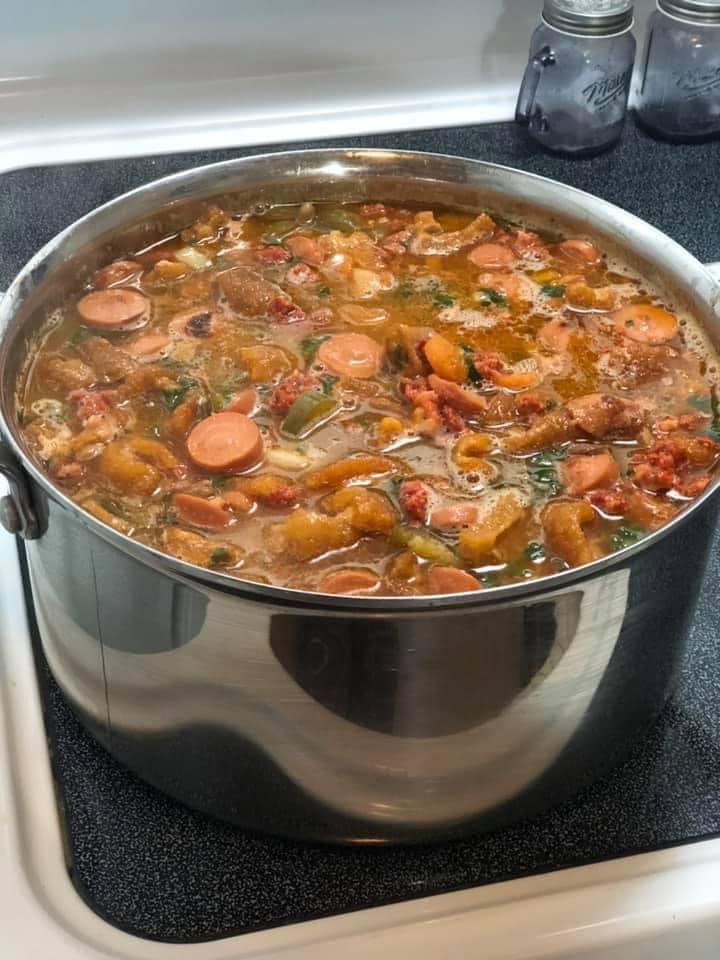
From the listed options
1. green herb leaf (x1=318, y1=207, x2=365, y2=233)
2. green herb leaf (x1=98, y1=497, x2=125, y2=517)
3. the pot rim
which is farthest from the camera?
green herb leaf (x1=318, y1=207, x2=365, y2=233)

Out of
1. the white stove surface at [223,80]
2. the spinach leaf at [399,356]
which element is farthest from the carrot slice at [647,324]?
the white stove surface at [223,80]

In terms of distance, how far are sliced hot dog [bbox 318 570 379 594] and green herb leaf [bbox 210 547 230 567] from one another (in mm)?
79

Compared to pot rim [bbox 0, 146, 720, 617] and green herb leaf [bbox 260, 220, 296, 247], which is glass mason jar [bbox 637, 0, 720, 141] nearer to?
green herb leaf [bbox 260, 220, 296, 247]

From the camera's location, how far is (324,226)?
131 cm

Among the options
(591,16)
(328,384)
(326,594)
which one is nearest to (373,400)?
(328,384)

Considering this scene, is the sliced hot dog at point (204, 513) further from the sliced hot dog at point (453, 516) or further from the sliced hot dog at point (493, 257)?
the sliced hot dog at point (493, 257)

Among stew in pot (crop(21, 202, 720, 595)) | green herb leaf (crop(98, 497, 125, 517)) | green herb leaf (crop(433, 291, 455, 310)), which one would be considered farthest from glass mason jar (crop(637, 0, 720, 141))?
green herb leaf (crop(98, 497, 125, 517))

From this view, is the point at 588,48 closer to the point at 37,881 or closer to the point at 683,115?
the point at 683,115

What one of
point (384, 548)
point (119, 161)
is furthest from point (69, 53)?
point (384, 548)

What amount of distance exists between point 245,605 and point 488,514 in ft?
0.87

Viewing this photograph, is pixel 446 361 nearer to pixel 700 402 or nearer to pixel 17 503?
pixel 700 402

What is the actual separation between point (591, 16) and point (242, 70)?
0.50 metres

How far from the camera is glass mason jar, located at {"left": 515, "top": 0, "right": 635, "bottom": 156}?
156 centimetres

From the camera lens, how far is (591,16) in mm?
1543
